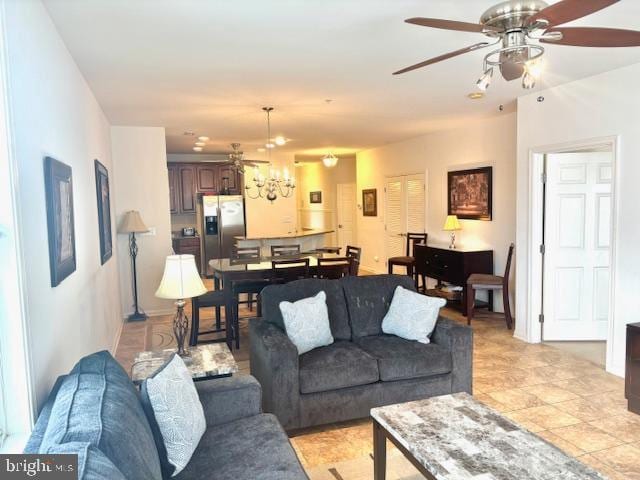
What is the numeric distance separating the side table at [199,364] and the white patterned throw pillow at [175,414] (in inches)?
23.7

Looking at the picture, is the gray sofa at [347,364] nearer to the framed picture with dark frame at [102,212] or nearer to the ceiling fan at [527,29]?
the framed picture with dark frame at [102,212]

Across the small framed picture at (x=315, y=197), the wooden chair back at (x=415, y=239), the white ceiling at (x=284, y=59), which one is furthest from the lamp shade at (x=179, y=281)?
the small framed picture at (x=315, y=197)

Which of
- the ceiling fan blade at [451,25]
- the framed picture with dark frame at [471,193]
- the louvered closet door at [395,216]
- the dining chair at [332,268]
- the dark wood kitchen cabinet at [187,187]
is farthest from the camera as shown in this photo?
the dark wood kitchen cabinet at [187,187]

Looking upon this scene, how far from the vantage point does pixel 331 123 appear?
5840 mm

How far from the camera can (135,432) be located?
1456 mm

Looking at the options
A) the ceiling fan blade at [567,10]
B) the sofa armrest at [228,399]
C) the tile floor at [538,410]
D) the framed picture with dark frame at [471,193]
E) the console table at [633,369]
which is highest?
the ceiling fan blade at [567,10]

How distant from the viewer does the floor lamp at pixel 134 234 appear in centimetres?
572

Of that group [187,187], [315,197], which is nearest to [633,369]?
[187,187]

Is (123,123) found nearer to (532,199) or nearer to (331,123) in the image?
(331,123)

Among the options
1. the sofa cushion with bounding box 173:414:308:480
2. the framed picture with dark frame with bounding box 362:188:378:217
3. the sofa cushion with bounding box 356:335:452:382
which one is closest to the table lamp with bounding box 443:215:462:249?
the framed picture with dark frame with bounding box 362:188:378:217

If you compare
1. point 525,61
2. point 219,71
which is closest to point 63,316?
point 219,71

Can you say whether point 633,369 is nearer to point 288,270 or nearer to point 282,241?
point 288,270

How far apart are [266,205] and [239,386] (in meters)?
7.02

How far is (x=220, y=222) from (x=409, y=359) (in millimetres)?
6454
